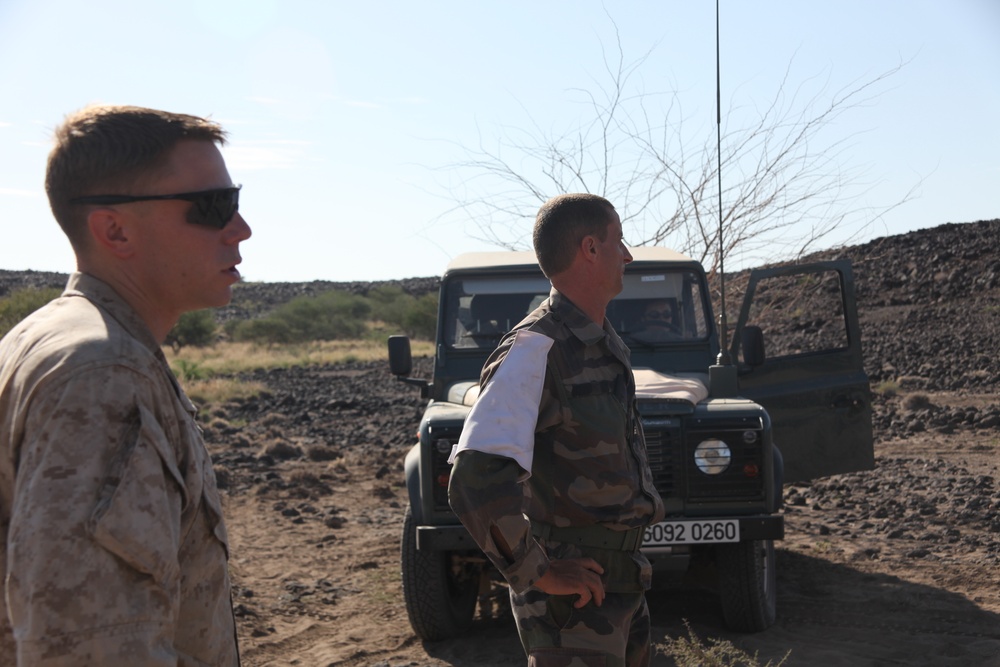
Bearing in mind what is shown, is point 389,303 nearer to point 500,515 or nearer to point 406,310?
point 406,310

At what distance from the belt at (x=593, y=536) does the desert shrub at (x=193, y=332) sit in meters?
36.9

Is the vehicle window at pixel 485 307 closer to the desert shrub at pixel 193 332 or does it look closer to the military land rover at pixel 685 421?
the military land rover at pixel 685 421

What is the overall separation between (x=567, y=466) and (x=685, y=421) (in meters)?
2.59

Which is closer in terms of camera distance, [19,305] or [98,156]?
[98,156]

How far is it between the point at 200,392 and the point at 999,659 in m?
17.7

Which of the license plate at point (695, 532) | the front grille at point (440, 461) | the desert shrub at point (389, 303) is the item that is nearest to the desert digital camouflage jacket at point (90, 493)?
the front grille at point (440, 461)

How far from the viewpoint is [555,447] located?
2.62 meters

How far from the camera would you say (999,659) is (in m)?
4.75

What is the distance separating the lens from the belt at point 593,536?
261cm

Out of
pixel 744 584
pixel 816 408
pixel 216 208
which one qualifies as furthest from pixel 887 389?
pixel 216 208

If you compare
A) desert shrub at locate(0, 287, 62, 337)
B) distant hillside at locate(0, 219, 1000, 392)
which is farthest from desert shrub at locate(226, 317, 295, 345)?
distant hillside at locate(0, 219, 1000, 392)

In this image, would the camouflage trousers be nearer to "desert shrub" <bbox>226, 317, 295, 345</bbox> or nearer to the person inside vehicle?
the person inside vehicle

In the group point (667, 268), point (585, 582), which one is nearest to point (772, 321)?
point (667, 268)

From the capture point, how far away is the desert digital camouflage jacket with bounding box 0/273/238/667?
49.0 inches
